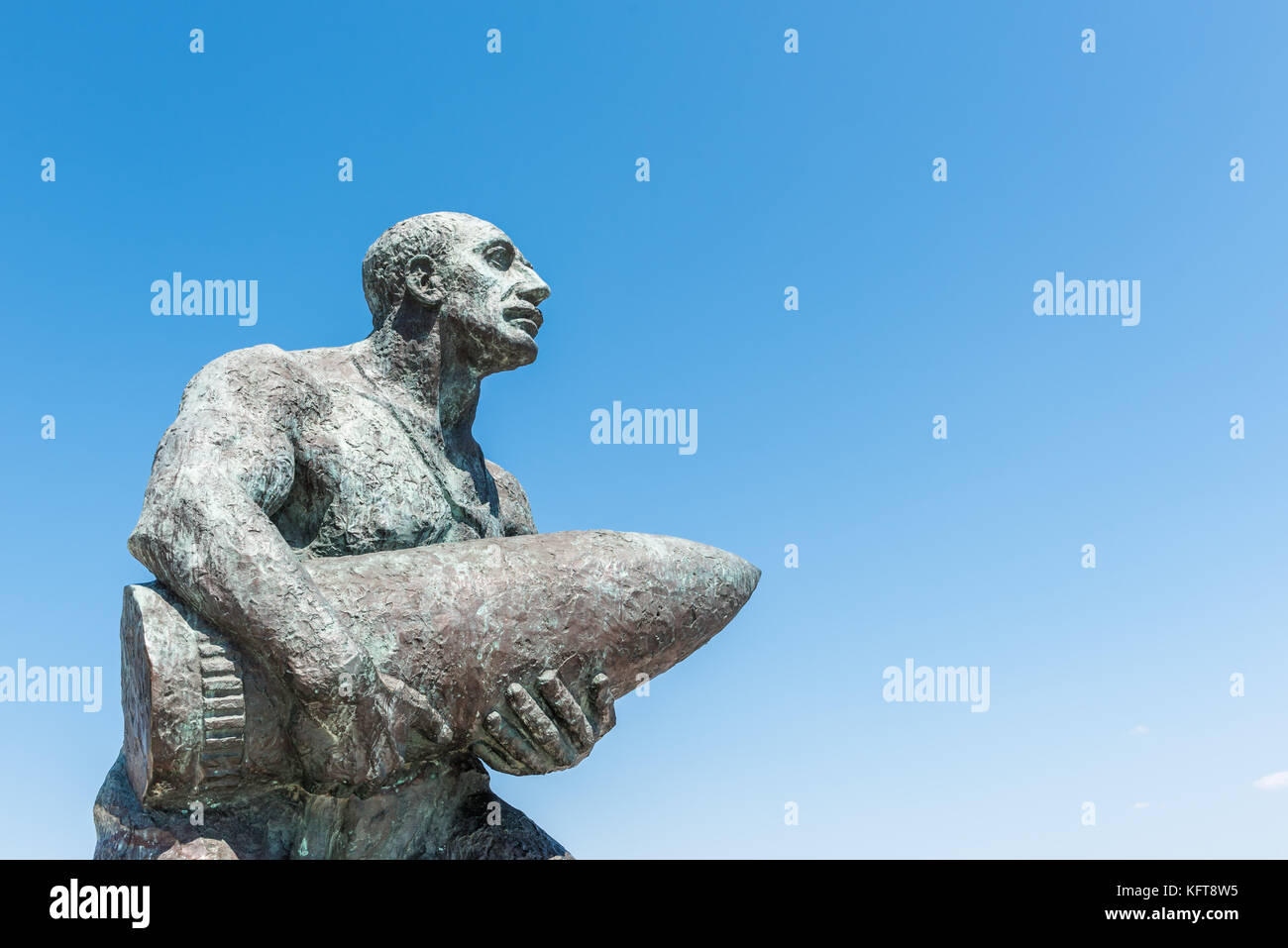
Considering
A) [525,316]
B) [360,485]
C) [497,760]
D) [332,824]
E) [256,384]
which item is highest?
[525,316]

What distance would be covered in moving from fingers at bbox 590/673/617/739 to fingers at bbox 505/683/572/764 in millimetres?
221

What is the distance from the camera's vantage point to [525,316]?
6.10 meters

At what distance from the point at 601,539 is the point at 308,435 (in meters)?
1.32

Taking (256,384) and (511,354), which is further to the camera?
(511,354)

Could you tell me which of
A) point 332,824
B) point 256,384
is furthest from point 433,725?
point 256,384

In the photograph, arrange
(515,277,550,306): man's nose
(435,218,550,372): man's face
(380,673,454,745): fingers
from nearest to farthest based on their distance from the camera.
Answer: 1. (380,673,454,745): fingers
2. (435,218,550,372): man's face
3. (515,277,550,306): man's nose

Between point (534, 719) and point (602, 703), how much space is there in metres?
0.35

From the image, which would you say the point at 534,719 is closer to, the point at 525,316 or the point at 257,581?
the point at 257,581

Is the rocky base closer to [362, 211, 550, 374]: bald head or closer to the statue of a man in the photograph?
the statue of a man

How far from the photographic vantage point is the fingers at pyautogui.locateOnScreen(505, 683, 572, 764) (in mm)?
5203

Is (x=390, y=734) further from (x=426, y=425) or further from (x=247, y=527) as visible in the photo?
(x=426, y=425)

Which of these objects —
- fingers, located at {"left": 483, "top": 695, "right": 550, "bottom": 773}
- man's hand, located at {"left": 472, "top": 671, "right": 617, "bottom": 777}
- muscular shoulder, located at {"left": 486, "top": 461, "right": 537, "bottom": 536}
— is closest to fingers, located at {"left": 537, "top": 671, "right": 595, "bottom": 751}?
man's hand, located at {"left": 472, "top": 671, "right": 617, "bottom": 777}

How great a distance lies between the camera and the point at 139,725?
484 centimetres

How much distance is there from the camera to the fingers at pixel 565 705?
525cm
